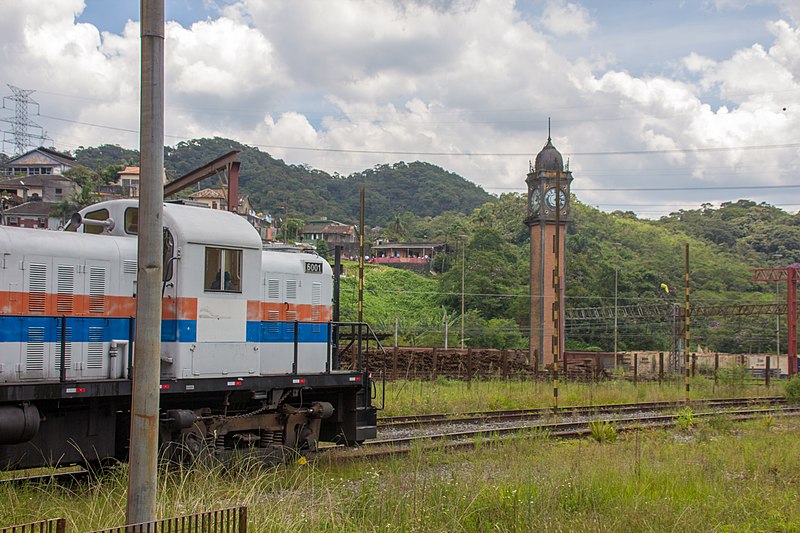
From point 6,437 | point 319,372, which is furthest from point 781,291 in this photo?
point 6,437

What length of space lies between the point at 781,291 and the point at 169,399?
261 ft

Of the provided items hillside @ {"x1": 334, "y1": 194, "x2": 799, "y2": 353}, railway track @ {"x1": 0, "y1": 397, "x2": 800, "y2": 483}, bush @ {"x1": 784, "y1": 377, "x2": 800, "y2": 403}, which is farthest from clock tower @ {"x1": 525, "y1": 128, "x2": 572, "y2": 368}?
railway track @ {"x1": 0, "y1": 397, "x2": 800, "y2": 483}

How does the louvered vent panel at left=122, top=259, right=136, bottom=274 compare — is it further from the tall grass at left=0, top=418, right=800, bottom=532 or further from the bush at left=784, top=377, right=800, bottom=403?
the bush at left=784, top=377, right=800, bottom=403

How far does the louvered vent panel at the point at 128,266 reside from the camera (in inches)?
418

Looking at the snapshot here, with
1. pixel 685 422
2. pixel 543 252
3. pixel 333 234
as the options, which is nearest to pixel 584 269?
pixel 543 252

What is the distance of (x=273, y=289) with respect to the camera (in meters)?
12.4

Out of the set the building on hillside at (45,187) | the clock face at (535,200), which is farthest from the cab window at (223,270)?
the building on hillside at (45,187)

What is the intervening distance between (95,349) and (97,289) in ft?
2.70

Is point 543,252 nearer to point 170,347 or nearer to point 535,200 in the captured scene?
point 535,200

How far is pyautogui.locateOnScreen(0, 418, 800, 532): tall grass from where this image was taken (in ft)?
24.0

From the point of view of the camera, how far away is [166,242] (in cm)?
1066

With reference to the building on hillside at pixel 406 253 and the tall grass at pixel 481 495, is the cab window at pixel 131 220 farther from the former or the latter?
the building on hillside at pixel 406 253

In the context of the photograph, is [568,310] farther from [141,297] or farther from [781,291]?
[141,297]

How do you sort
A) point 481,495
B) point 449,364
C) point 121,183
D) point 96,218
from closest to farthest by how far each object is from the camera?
point 481,495 < point 96,218 < point 449,364 < point 121,183
